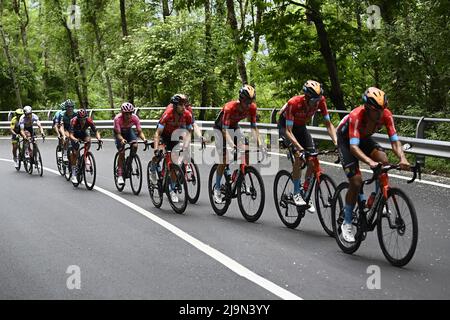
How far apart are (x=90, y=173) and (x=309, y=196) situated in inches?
262

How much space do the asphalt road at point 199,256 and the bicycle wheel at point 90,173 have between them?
2.03 metres

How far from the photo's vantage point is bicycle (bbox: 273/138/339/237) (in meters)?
8.66

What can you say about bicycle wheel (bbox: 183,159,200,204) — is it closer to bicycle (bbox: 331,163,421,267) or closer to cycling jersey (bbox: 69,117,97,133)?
bicycle (bbox: 331,163,421,267)

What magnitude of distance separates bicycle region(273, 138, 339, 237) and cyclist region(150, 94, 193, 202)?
7.17 feet

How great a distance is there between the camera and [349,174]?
7531 mm

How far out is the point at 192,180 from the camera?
1128 centimetres

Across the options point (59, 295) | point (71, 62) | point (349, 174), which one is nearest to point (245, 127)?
point (349, 174)

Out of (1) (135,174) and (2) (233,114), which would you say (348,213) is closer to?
(2) (233,114)

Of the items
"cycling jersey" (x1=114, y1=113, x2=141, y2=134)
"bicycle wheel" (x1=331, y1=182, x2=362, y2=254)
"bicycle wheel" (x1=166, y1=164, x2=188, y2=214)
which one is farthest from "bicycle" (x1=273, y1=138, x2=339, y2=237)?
"cycling jersey" (x1=114, y1=113, x2=141, y2=134)

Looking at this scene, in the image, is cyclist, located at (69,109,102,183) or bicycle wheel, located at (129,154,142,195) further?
cyclist, located at (69,109,102,183)

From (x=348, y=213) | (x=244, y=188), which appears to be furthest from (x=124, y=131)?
(x=348, y=213)

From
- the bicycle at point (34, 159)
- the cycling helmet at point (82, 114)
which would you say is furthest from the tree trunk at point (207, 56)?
the cycling helmet at point (82, 114)
